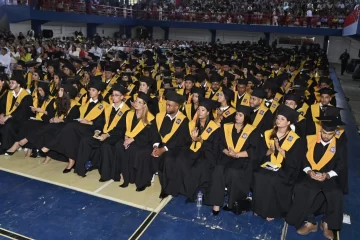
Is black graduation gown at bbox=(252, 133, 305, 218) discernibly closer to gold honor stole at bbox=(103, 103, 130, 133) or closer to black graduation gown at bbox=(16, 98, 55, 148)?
gold honor stole at bbox=(103, 103, 130, 133)

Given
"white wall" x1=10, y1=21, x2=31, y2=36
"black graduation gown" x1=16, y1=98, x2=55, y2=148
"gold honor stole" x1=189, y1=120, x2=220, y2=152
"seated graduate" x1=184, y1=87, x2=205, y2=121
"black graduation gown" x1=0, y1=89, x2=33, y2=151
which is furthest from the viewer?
"white wall" x1=10, y1=21, x2=31, y2=36

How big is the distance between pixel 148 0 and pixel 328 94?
109 feet

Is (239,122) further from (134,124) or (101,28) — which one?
(101,28)

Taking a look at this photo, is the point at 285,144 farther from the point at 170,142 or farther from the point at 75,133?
the point at 75,133

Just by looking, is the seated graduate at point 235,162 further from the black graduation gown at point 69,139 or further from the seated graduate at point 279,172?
the black graduation gown at point 69,139

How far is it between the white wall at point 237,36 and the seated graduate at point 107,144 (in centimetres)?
2925

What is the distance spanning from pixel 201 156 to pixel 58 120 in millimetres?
2688

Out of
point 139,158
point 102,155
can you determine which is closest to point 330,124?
point 139,158

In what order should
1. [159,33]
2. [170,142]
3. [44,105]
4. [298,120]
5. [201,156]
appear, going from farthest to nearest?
[159,33]
[44,105]
[298,120]
[170,142]
[201,156]

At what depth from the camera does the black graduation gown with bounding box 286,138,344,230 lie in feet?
14.3

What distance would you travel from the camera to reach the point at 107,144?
5.72 meters

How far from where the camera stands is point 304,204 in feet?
14.9

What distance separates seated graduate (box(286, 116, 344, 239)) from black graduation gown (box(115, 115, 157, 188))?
216 cm

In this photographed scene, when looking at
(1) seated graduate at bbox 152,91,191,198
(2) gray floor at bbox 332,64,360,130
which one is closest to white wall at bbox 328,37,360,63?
(2) gray floor at bbox 332,64,360,130
